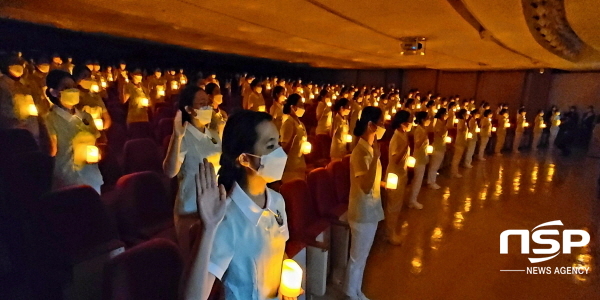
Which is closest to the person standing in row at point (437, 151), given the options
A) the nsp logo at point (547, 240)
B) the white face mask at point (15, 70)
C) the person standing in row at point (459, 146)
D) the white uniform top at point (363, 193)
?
the person standing in row at point (459, 146)

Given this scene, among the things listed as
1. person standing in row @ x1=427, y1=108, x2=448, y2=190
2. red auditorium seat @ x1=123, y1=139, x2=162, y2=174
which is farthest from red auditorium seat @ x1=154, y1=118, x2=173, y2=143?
person standing in row @ x1=427, y1=108, x2=448, y2=190

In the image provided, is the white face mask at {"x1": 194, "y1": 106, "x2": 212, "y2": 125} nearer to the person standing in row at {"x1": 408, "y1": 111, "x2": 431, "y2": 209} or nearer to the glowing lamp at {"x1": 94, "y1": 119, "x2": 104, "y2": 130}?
the glowing lamp at {"x1": 94, "y1": 119, "x2": 104, "y2": 130}

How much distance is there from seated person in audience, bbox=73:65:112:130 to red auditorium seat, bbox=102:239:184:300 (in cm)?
279

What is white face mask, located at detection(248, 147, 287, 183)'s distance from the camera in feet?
4.73

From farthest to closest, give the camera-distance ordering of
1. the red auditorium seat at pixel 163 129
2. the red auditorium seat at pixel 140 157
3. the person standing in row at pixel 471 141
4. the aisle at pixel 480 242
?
the person standing in row at pixel 471 141 < the red auditorium seat at pixel 163 129 < the red auditorium seat at pixel 140 157 < the aisle at pixel 480 242

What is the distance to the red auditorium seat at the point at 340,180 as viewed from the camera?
12.9 feet

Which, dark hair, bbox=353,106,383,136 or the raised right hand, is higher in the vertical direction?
dark hair, bbox=353,106,383,136

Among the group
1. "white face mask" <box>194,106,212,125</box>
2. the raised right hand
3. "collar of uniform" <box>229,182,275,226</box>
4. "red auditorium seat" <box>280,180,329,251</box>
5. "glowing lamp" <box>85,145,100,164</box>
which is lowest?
"red auditorium seat" <box>280,180,329,251</box>

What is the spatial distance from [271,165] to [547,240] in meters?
4.74

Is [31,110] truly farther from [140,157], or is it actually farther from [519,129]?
[519,129]

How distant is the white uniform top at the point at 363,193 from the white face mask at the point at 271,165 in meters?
1.53

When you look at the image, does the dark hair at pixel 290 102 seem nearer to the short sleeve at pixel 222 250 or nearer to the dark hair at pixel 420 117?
the dark hair at pixel 420 117

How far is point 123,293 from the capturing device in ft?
5.26

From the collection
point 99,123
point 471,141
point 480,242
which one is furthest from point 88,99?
point 471,141
